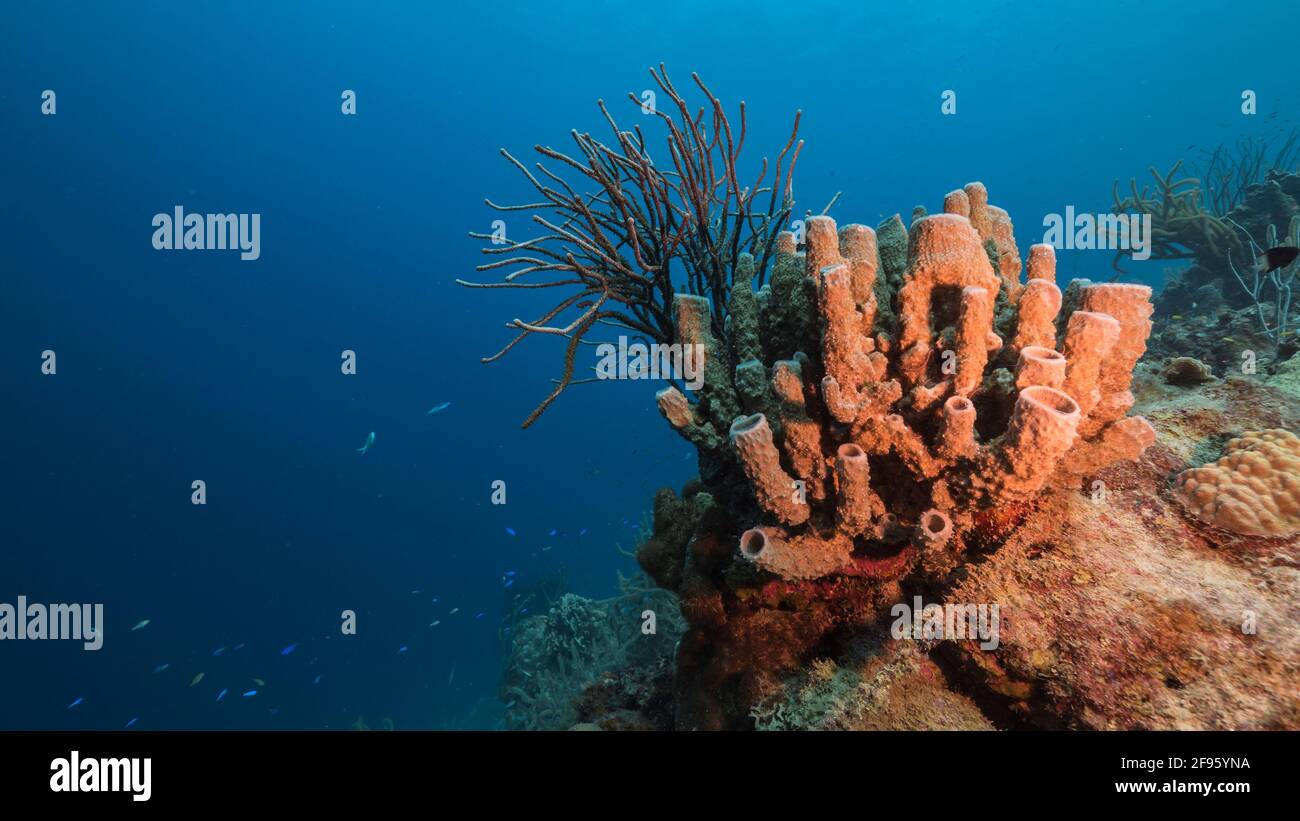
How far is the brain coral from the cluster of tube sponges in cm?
46

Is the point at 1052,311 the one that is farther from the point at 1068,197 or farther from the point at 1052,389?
the point at 1068,197

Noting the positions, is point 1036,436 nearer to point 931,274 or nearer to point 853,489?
point 853,489

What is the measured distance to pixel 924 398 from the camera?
2410 millimetres

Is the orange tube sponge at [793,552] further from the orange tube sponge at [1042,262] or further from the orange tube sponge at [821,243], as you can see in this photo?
the orange tube sponge at [1042,262]

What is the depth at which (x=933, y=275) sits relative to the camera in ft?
8.10

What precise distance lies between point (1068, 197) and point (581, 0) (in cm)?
7479

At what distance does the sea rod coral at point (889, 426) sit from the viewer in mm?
2234

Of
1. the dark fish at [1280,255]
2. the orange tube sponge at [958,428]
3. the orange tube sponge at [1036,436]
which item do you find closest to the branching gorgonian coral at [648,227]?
the orange tube sponge at [958,428]

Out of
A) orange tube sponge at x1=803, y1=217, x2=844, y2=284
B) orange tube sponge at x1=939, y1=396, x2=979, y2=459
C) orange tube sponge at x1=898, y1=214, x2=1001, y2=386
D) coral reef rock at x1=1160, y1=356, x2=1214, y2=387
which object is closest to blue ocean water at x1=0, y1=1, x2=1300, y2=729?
coral reef rock at x1=1160, y1=356, x2=1214, y2=387

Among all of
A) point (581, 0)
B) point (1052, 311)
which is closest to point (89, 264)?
point (581, 0)

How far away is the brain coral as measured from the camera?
2367mm

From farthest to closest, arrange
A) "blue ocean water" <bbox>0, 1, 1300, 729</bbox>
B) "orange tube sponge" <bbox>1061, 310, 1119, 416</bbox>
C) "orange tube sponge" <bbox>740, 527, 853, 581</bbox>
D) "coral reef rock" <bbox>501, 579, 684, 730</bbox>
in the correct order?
"blue ocean water" <bbox>0, 1, 1300, 729</bbox>, "coral reef rock" <bbox>501, 579, 684, 730</bbox>, "orange tube sponge" <bbox>740, 527, 853, 581</bbox>, "orange tube sponge" <bbox>1061, 310, 1119, 416</bbox>

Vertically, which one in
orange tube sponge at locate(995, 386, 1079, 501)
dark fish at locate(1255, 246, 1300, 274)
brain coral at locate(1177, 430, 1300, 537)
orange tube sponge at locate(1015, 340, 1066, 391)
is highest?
dark fish at locate(1255, 246, 1300, 274)

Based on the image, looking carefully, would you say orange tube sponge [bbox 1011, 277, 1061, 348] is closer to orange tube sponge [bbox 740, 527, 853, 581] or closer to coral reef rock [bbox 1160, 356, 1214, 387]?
orange tube sponge [bbox 740, 527, 853, 581]
